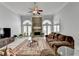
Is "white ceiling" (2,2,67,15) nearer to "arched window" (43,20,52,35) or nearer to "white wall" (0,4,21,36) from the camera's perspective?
"white wall" (0,4,21,36)

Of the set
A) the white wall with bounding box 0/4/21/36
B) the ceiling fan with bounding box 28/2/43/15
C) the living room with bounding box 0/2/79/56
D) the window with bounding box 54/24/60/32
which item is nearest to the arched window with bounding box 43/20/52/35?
the living room with bounding box 0/2/79/56

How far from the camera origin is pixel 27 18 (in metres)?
3.45

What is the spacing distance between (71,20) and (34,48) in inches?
35.6

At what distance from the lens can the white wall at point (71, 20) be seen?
339 cm

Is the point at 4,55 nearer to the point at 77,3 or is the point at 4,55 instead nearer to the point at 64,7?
the point at 64,7

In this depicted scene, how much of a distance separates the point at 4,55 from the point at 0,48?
0.17 meters

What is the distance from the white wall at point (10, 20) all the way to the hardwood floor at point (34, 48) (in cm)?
33

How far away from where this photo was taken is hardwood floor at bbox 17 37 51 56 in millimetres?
3346

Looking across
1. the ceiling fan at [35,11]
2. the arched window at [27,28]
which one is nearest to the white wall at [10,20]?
the arched window at [27,28]

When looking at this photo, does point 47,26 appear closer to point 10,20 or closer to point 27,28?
point 27,28

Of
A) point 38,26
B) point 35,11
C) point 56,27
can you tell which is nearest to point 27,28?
point 38,26

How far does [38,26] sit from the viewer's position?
3430mm

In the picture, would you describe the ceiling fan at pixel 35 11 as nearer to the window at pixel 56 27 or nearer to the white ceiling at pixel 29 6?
the white ceiling at pixel 29 6

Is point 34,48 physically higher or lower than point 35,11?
lower
